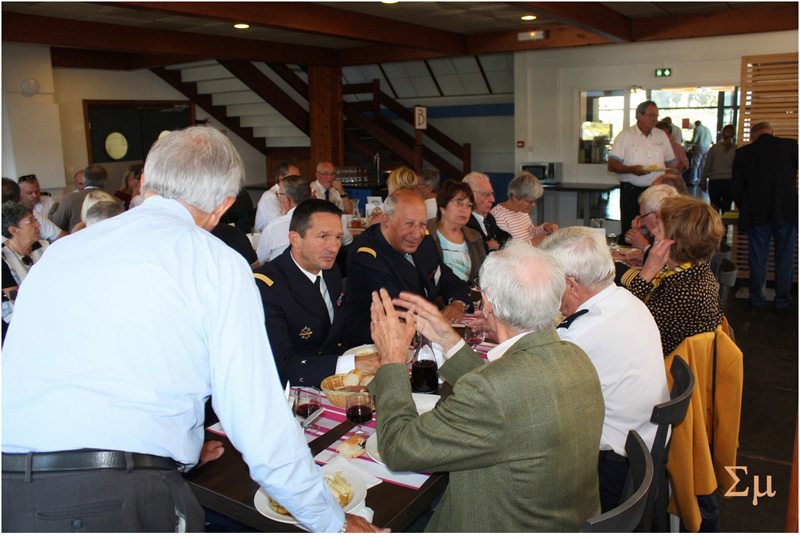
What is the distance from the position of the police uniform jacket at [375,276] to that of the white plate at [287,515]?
4.83 feet

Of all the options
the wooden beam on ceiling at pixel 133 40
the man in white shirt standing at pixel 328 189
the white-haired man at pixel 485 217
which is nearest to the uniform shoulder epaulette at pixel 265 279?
the white-haired man at pixel 485 217

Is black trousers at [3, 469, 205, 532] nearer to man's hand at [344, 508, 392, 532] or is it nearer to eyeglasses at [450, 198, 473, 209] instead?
man's hand at [344, 508, 392, 532]

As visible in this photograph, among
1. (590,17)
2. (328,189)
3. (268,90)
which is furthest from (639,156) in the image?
(268,90)

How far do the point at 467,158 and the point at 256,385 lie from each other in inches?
441

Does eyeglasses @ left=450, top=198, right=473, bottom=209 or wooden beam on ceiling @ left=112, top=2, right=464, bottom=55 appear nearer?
eyeglasses @ left=450, top=198, right=473, bottom=209

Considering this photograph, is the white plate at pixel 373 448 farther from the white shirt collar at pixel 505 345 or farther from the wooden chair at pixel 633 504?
the wooden chair at pixel 633 504

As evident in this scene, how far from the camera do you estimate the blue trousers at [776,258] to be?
6.48 metres

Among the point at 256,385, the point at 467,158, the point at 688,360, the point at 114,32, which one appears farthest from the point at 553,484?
the point at 467,158

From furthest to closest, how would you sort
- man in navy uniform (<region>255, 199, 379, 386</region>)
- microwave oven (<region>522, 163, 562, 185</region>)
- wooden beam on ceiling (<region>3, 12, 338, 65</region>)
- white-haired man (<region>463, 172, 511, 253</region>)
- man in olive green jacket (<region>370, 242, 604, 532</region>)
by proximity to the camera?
microwave oven (<region>522, 163, 562, 185</region>) → wooden beam on ceiling (<region>3, 12, 338, 65</region>) → white-haired man (<region>463, 172, 511, 253</region>) → man in navy uniform (<region>255, 199, 379, 386</region>) → man in olive green jacket (<region>370, 242, 604, 532</region>)

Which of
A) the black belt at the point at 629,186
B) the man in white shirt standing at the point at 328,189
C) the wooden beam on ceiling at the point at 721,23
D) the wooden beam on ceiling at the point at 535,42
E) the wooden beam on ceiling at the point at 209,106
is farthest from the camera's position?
the wooden beam on ceiling at the point at 209,106

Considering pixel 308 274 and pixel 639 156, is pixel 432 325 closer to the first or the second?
pixel 308 274

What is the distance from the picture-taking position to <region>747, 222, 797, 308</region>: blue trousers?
648cm

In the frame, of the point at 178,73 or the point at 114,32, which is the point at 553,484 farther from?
the point at 178,73

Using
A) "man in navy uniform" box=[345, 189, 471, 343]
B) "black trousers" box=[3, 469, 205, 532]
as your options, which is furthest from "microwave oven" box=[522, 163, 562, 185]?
"black trousers" box=[3, 469, 205, 532]
